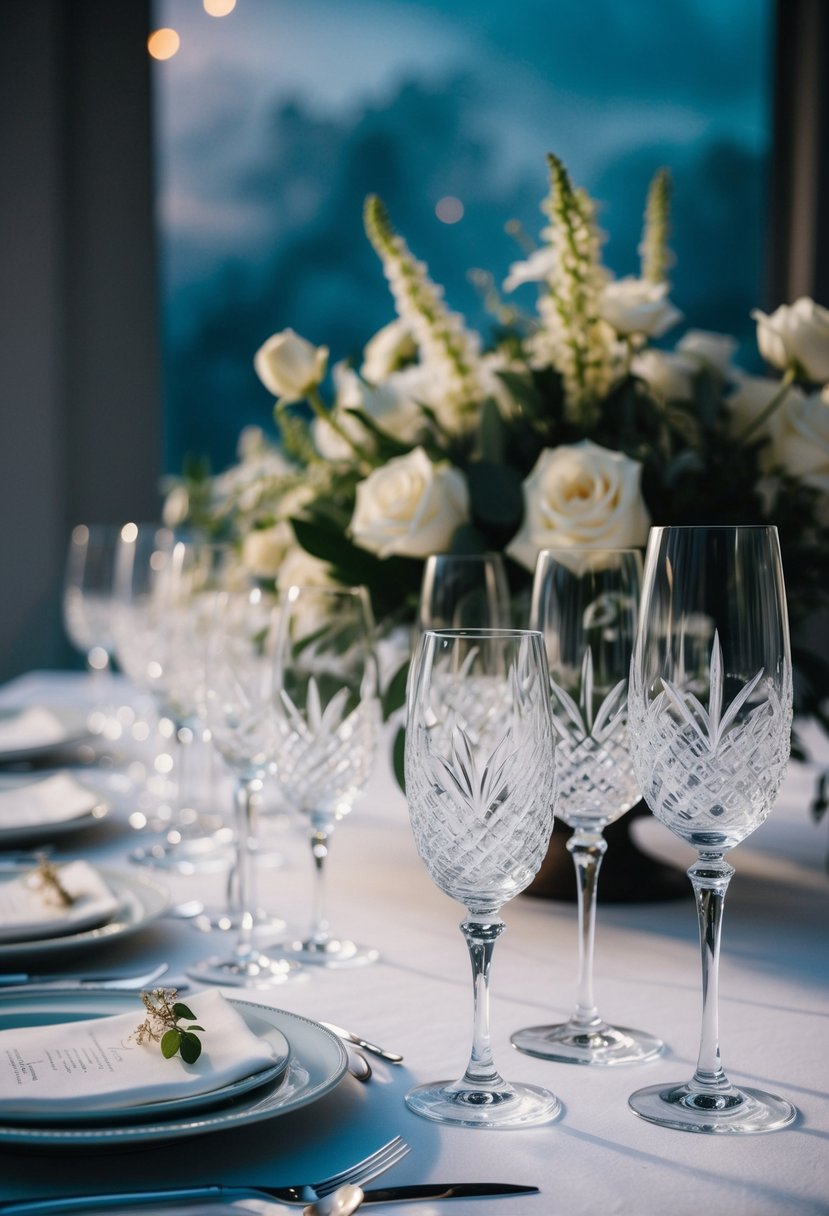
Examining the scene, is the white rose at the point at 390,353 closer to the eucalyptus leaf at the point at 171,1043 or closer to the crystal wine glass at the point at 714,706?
the crystal wine glass at the point at 714,706

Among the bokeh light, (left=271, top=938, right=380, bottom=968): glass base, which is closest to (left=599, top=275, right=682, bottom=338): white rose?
(left=271, top=938, right=380, bottom=968): glass base

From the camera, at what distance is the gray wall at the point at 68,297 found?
430 cm

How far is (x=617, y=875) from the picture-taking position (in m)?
1.29

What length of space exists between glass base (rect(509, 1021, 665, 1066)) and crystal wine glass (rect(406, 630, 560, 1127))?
0.29ft

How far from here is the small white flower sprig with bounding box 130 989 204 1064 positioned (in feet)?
2.46

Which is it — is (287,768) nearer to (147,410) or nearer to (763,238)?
(147,410)

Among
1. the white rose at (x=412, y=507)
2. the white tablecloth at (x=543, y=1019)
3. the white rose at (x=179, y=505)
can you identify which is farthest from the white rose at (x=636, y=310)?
the white rose at (x=179, y=505)

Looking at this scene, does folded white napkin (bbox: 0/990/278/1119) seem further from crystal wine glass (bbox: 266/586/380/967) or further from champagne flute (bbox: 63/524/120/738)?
champagne flute (bbox: 63/524/120/738)

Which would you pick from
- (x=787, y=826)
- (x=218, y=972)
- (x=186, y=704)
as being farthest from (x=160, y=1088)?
(x=787, y=826)

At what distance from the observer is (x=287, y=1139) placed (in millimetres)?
735

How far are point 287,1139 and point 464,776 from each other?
8.7 inches

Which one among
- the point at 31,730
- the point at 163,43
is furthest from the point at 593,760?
the point at 163,43

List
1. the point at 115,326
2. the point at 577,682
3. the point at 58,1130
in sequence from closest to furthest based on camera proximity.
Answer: the point at 58,1130 < the point at 577,682 < the point at 115,326

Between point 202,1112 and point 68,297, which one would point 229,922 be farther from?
point 68,297
